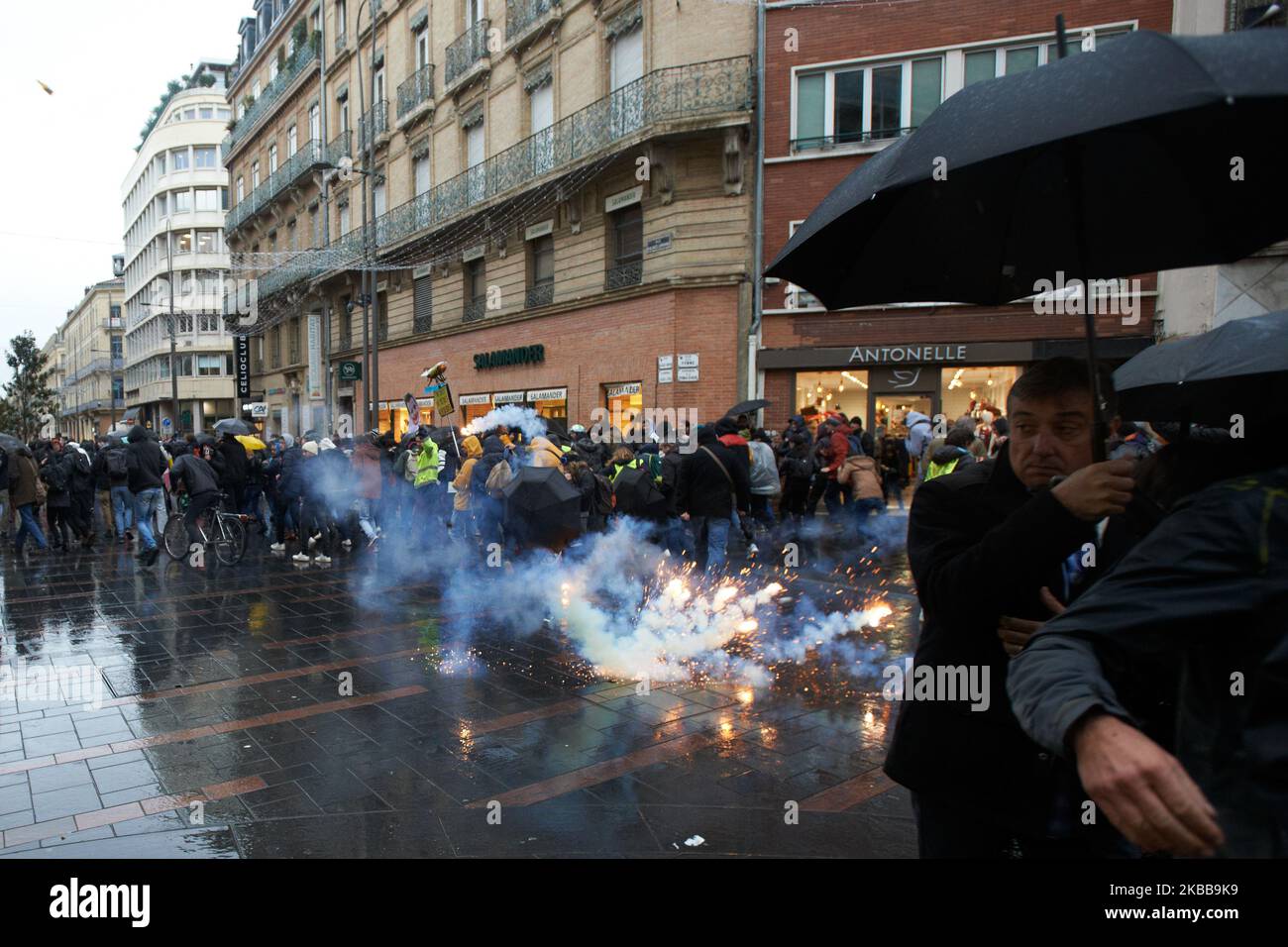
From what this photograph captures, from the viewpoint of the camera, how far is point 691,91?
17281mm

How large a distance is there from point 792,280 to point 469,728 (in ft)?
11.5

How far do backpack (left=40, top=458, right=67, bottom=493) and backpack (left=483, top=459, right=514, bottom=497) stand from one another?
26.8 feet

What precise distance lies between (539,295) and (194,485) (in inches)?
477

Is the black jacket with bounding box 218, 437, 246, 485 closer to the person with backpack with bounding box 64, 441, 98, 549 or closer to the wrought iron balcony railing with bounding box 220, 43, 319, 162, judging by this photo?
the person with backpack with bounding box 64, 441, 98, 549

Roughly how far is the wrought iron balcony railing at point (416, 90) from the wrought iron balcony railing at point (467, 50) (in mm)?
1148

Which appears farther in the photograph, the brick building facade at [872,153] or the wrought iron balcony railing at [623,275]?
the wrought iron balcony railing at [623,275]

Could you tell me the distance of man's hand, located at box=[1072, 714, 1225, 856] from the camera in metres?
1.15

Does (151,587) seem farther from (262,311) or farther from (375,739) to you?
(262,311)

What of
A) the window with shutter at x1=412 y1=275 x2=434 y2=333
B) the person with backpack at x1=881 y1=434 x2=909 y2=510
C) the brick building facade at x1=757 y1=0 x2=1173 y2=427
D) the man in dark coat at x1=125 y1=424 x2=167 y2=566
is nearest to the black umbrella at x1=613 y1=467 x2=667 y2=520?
the man in dark coat at x1=125 y1=424 x2=167 y2=566

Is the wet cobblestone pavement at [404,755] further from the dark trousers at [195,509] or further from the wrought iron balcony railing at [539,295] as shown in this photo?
the wrought iron balcony railing at [539,295]

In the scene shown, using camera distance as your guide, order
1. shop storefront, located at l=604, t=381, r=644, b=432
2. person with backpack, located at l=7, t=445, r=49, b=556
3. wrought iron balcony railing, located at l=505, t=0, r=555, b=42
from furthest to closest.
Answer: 1. wrought iron balcony railing, located at l=505, t=0, r=555, b=42
2. shop storefront, located at l=604, t=381, r=644, b=432
3. person with backpack, located at l=7, t=445, r=49, b=556

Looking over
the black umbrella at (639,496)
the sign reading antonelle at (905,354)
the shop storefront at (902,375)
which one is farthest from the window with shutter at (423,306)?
the black umbrella at (639,496)

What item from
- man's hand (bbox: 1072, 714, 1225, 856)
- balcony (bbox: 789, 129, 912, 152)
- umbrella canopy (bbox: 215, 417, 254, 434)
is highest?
balcony (bbox: 789, 129, 912, 152)

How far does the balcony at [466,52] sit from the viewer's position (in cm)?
2282
